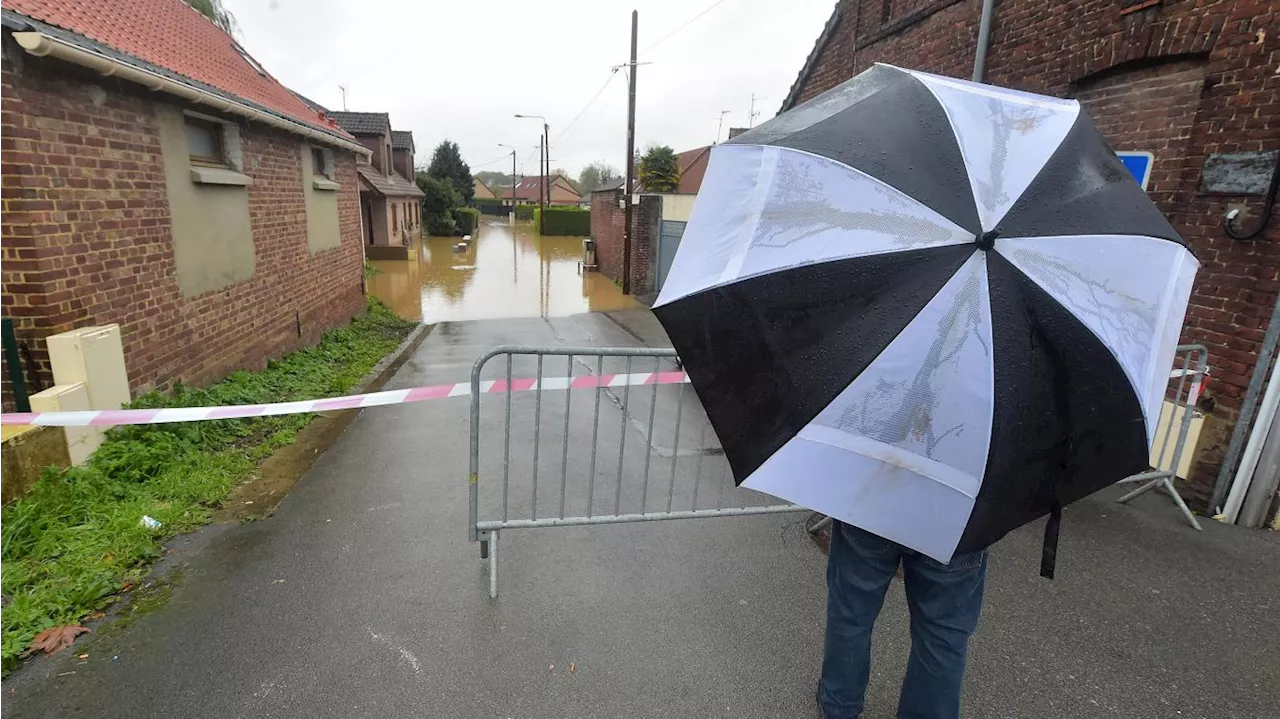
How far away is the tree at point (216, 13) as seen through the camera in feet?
43.0

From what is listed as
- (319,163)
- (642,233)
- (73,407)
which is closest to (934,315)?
(73,407)

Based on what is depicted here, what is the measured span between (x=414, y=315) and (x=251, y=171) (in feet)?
21.9

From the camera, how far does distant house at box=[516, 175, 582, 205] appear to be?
86137mm

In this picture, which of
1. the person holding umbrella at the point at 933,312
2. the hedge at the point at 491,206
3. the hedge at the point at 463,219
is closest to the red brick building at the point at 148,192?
the person holding umbrella at the point at 933,312

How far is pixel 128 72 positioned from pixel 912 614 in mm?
5901

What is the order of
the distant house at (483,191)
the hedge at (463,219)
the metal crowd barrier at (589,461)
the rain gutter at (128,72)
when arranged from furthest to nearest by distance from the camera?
1. the distant house at (483,191)
2. the hedge at (463,219)
3. the rain gutter at (128,72)
4. the metal crowd barrier at (589,461)

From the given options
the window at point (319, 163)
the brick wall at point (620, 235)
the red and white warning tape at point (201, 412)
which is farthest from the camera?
the brick wall at point (620, 235)

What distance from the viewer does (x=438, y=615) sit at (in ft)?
9.80

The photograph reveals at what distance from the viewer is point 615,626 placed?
296 cm

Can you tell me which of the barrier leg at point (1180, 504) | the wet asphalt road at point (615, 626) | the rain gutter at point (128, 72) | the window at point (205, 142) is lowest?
the wet asphalt road at point (615, 626)

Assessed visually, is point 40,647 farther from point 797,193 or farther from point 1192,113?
point 1192,113

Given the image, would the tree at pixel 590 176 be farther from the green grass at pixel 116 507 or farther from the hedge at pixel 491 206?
the green grass at pixel 116 507

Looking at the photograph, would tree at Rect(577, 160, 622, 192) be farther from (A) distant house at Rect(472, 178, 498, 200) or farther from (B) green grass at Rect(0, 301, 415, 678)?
(B) green grass at Rect(0, 301, 415, 678)

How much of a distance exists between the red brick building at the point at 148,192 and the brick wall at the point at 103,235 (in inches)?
0.4
